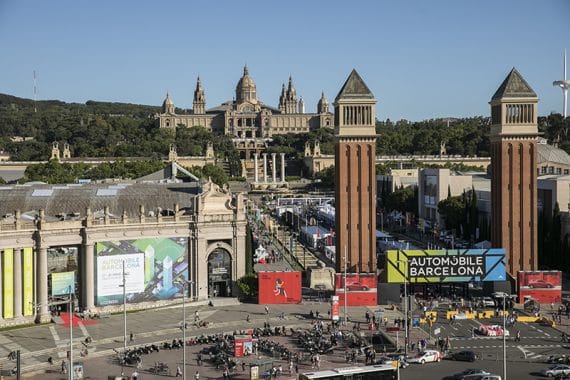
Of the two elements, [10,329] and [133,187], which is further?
[133,187]

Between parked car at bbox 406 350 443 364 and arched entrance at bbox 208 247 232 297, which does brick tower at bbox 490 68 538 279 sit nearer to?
parked car at bbox 406 350 443 364

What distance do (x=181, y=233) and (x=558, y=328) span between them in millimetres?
32892

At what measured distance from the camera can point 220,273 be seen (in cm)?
7438

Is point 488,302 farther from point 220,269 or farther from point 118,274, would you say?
point 118,274

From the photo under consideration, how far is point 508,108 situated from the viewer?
250 feet

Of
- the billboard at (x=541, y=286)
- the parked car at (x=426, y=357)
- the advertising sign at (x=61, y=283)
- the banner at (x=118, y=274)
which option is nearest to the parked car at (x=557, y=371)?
the parked car at (x=426, y=357)

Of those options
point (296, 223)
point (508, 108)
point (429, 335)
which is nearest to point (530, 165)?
point (508, 108)

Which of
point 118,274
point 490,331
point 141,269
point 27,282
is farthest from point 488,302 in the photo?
point 27,282

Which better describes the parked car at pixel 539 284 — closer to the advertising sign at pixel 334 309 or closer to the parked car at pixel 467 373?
the advertising sign at pixel 334 309

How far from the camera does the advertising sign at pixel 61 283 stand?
6669cm

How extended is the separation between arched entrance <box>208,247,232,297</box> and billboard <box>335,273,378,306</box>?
401 inches

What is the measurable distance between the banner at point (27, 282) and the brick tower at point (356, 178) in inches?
1112

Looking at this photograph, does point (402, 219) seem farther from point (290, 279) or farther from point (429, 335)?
point (429, 335)

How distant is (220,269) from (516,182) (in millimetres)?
29684
